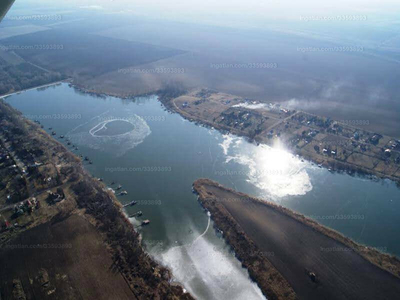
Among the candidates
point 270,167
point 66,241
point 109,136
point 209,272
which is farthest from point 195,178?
point 109,136

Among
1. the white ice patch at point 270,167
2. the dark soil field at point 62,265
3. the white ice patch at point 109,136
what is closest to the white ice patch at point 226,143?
the white ice patch at point 270,167

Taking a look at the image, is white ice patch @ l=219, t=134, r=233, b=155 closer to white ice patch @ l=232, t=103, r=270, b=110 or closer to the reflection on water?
the reflection on water

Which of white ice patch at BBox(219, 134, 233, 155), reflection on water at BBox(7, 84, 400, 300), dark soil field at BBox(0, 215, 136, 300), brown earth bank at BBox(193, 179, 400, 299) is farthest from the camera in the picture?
white ice patch at BBox(219, 134, 233, 155)

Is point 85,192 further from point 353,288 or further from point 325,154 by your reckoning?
point 325,154

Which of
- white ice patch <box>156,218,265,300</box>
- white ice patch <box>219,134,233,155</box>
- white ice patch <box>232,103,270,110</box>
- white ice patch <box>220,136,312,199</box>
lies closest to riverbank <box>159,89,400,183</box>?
white ice patch <box>232,103,270,110</box>

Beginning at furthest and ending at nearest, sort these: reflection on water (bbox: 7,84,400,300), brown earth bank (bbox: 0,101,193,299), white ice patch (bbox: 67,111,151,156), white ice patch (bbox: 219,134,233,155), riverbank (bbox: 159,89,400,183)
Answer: white ice patch (bbox: 67,111,151,156)
white ice patch (bbox: 219,134,233,155)
riverbank (bbox: 159,89,400,183)
reflection on water (bbox: 7,84,400,300)
brown earth bank (bbox: 0,101,193,299)

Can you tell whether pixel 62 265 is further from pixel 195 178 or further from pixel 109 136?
pixel 109 136

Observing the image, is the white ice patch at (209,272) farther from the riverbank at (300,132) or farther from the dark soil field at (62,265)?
the riverbank at (300,132)
